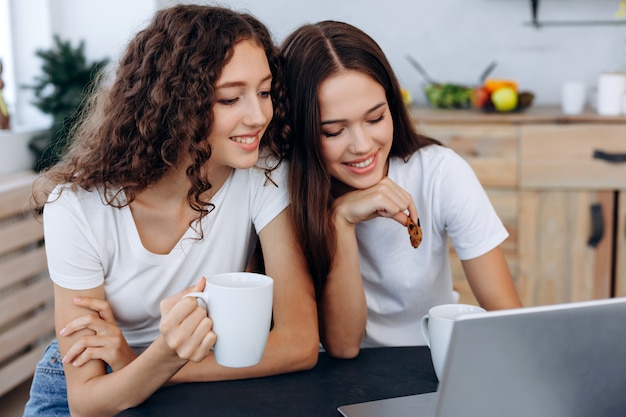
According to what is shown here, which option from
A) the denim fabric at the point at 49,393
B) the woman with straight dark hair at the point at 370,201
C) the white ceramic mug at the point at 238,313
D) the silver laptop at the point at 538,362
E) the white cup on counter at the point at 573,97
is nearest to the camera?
the silver laptop at the point at 538,362

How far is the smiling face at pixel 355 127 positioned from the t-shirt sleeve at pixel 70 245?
481 mm

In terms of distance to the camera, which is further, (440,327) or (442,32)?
(442,32)

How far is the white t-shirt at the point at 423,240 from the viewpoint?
62.9 inches

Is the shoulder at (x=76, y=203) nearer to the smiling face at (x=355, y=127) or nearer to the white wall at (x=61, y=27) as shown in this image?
the smiling face at (x=355, y=127)

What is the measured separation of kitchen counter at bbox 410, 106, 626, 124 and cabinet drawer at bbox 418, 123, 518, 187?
0.08 ft

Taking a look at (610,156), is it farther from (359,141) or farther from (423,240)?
(359,141)

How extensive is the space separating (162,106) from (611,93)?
2.17 metres

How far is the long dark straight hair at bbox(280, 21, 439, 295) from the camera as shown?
4.77ft

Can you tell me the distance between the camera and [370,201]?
1.45 metres

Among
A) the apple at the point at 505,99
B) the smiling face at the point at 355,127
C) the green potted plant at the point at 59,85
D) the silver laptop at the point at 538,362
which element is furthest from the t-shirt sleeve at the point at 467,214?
the green potted plant at the point at 59,85

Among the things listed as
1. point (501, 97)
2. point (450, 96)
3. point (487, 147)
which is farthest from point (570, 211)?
point (450, 96)

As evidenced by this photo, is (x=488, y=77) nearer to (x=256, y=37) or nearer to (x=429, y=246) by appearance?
(x=429, y=246)

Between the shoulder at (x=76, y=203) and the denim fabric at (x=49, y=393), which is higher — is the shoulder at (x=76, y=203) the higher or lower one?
the higher one

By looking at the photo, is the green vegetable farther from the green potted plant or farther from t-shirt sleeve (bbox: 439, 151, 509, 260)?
t-shirt sleeve (bbox: 439, 151, 509, 260)
